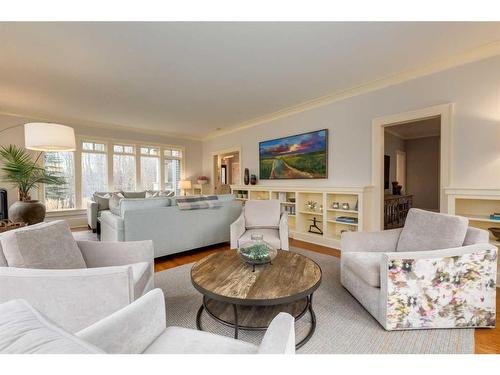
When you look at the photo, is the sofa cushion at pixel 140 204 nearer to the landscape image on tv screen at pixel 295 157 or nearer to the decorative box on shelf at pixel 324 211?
the decorative box on shelf at pixel 324 211

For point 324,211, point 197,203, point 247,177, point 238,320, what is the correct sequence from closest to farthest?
1. point 238,320
2. point 197,203
3. point 324,211
4. point 247,177

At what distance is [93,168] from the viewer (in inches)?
218

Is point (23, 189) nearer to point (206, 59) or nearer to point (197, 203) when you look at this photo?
point (197, 203)

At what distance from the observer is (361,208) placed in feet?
11.1

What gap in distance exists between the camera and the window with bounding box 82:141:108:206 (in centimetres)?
Answer: 541

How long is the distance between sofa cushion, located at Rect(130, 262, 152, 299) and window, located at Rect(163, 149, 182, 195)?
5.30 meters

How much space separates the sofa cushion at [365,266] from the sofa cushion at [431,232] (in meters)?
0.35

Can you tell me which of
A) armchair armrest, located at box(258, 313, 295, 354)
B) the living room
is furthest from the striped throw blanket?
armchair armrest, located at box(258, 313, 295, 354)

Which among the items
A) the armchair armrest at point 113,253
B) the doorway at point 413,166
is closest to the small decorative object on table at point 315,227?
the doorway at point 413,166

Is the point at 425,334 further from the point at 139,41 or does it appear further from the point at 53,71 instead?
the point at 53,71

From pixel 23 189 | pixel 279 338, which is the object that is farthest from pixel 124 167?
pixel 279 338

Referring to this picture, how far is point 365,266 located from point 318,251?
5.84ft
